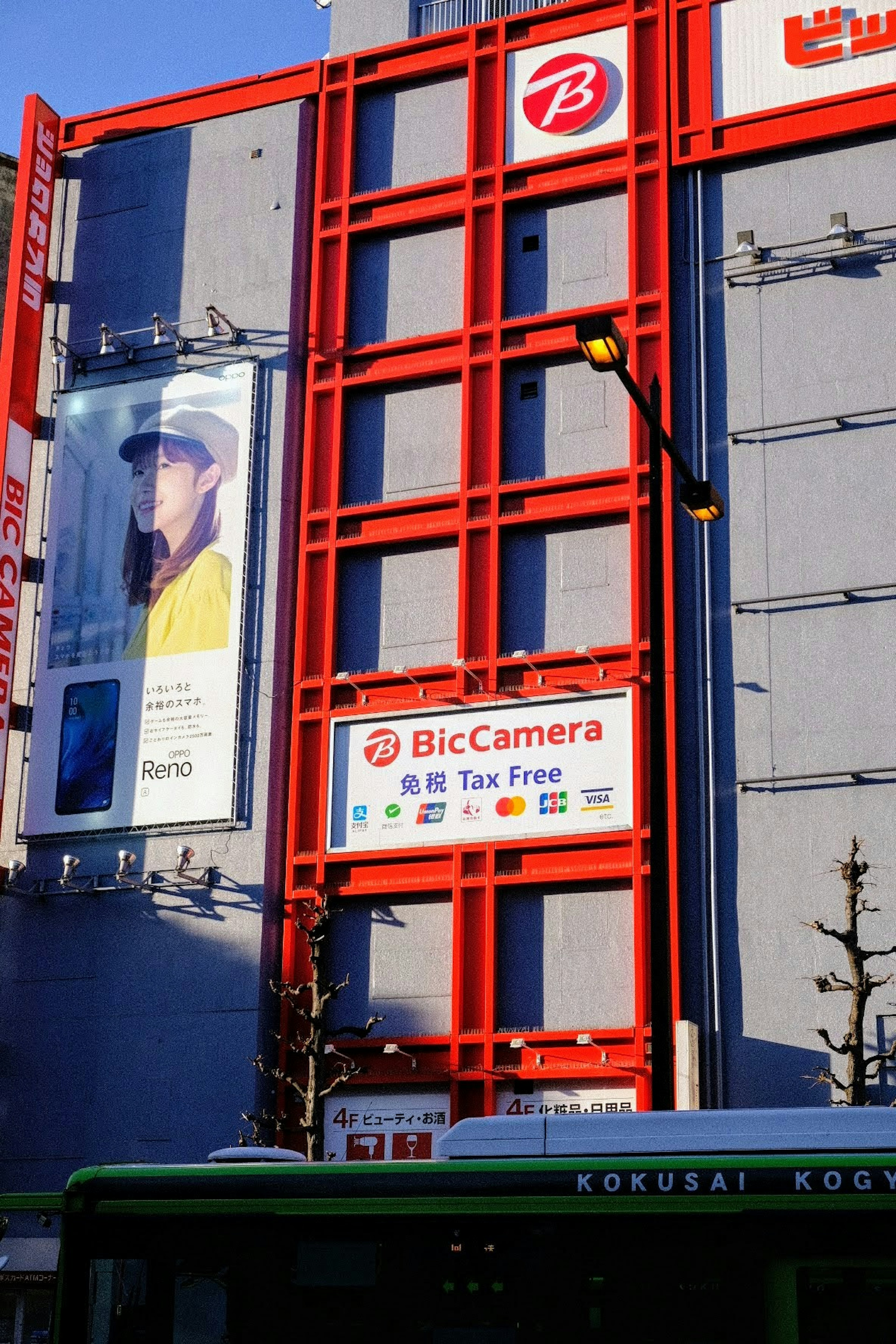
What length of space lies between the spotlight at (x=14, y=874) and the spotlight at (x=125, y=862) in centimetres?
209

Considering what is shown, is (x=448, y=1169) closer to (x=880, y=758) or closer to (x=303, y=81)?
(x=880, y=758)

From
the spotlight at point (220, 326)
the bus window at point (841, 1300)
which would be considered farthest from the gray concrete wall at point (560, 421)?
the bus window at point (841, 1300)

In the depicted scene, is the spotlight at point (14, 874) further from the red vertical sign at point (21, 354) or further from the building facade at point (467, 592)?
the red vertical sign at point (21, 354)

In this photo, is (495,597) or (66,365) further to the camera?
(66,365)

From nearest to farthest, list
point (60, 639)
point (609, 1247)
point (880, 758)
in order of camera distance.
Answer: point (609, 1247), point (880, 758), point (60, 639)

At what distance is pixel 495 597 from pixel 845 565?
6439 millimetres

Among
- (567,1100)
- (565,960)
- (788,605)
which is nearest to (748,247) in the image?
(788,605)

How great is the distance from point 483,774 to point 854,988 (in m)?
8.19

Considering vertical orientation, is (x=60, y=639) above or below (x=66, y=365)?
below

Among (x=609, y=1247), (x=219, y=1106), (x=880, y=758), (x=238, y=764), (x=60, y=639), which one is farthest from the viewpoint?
(x=60, y=639)

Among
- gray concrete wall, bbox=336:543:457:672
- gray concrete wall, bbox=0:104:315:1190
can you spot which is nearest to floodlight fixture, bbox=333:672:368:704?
gray concrete wall, bbox=336:543:457:672

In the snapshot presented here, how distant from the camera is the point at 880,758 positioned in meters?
27.8

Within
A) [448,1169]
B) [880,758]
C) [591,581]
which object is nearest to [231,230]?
[591,581]

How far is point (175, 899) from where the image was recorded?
104 ft
